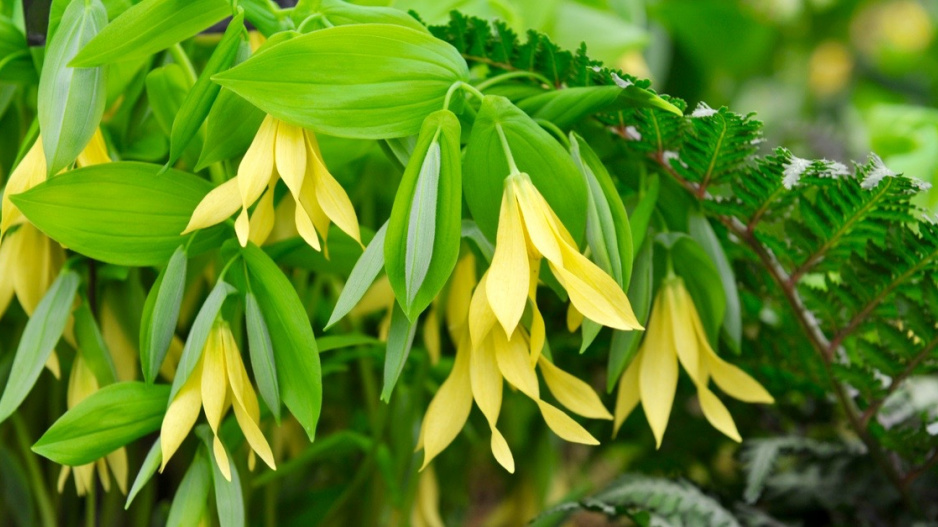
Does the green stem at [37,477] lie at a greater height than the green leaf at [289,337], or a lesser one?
lesser

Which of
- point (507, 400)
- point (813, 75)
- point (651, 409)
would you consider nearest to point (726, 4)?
point (813, 75)

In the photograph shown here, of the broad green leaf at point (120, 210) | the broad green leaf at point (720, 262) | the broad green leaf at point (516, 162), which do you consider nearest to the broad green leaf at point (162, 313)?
the broad green leaf at point (120, 210)

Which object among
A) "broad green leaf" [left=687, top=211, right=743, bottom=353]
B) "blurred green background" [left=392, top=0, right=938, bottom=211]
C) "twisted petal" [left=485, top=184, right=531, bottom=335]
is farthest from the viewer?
"blurred green background" [left=392, top=0, right=938, bottom=211]

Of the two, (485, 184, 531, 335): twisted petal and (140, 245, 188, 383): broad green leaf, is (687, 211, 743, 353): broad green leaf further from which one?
(140, 245, 188, 383): broad green leaf

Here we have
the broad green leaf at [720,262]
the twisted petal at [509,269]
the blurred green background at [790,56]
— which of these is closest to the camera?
the twisted petal at [509,269]

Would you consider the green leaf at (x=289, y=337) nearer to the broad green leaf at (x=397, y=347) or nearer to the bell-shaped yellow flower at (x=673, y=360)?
the broad green leaf at (x=397, y=347)

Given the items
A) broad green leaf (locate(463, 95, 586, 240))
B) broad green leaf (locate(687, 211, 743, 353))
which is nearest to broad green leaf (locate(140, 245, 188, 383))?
broad green leaf (locate(463, 95, 586, 240))
